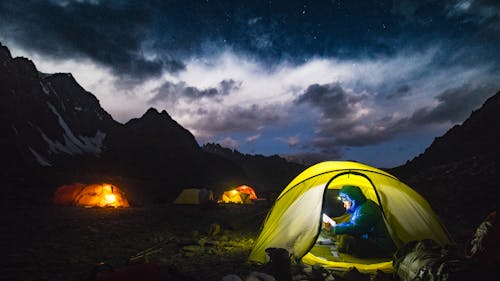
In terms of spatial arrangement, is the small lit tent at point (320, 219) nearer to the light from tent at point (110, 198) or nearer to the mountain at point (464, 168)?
the mountain at point (464, 168)

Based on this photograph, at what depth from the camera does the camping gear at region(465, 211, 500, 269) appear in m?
3.64

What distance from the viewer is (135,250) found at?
776cm

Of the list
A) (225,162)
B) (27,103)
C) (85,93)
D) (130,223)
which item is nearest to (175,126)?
(225,162)

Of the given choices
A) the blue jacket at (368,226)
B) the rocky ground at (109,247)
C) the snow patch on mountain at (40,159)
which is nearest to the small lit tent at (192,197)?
the rocky ground at (109,247)

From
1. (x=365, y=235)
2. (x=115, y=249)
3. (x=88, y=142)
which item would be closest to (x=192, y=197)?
(x=115, y=249)

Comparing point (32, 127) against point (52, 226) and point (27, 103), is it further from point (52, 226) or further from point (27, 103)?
point (52, 226)

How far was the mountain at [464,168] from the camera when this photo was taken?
1967 cm

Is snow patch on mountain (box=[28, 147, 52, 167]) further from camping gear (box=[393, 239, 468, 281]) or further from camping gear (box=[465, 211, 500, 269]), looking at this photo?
camping gear (box=[465, 211, 500, 269])

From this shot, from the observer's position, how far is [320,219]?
6.11m

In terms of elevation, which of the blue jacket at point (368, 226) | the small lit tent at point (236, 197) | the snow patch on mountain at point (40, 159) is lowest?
the blue jacket at point (368, 226)

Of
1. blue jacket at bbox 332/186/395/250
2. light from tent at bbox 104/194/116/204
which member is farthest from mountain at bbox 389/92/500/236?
light from tent at bbox 104/194/116/204

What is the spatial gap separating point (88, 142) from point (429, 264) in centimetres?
14732

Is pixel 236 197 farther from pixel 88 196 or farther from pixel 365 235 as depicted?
pixel 365 235

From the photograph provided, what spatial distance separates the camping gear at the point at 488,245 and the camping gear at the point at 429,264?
0.20 metres
